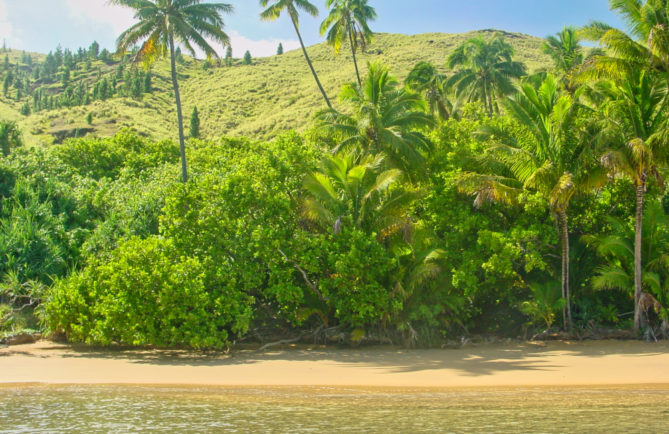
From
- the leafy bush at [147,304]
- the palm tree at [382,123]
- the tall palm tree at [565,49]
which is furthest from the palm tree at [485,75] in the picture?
the leafy bush at [147,304]

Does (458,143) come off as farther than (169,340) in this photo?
Yes

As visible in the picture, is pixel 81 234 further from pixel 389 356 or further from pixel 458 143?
pixel 458 143

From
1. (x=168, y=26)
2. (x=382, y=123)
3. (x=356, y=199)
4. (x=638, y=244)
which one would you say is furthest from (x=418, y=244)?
(x=168, y=26)

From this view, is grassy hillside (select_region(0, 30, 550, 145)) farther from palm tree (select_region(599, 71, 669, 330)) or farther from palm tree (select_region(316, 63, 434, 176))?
palm tree (select_region(599, 71, 669, 330))

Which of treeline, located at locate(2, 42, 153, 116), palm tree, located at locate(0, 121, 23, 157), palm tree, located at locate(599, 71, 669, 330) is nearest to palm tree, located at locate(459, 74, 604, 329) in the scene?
palm tree, located at locate(599, 71, 669, 330)

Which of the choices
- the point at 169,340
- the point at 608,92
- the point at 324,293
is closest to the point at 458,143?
the point at 608,92

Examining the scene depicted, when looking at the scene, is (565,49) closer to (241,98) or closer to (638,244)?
(638,244)

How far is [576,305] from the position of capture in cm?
1686

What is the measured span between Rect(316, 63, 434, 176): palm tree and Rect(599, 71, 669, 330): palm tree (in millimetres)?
5998

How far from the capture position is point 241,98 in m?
82.3

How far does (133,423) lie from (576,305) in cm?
1325

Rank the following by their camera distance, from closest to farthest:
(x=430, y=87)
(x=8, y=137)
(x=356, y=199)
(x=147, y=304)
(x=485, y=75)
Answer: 1. (x=147, y=304)
2. (x=356, y=199)
3. (x=485, y=75)
4. (x=430, y=87)
5. (x=8, y=137)

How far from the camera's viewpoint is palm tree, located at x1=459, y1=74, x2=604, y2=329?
599 inches

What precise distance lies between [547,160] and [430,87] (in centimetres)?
2178
